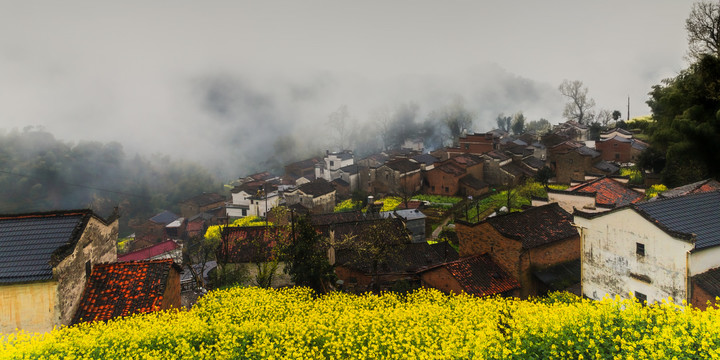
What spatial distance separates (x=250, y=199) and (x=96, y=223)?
155ft

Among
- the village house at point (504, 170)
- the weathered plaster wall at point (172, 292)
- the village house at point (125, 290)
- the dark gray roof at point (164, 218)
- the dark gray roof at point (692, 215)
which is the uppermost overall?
the dark gray roof at point (692, 215)

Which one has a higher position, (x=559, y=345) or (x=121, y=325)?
(x=559, y=345)

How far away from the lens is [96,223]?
19.5 metres

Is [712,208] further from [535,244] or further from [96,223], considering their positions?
Answer: [96,223]

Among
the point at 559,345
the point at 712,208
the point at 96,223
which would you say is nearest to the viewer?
the point at 559,345

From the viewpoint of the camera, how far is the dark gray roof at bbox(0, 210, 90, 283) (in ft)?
52.7

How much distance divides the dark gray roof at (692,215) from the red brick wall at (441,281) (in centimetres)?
904

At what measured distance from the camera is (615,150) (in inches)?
2277

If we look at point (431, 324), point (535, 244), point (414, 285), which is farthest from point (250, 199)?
point (431, 324)

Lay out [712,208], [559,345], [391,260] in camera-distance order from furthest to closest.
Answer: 1. [391,260]
2. [712,208]
3. [559,345]

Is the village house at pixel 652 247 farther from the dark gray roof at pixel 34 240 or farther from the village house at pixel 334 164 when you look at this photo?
the village house at pixel 334 164

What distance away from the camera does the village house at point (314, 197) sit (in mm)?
60469

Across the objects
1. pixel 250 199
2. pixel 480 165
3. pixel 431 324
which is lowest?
pixel 250 199

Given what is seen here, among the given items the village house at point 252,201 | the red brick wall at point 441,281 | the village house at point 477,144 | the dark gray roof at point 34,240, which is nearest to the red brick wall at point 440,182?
the village house at point 477,144
